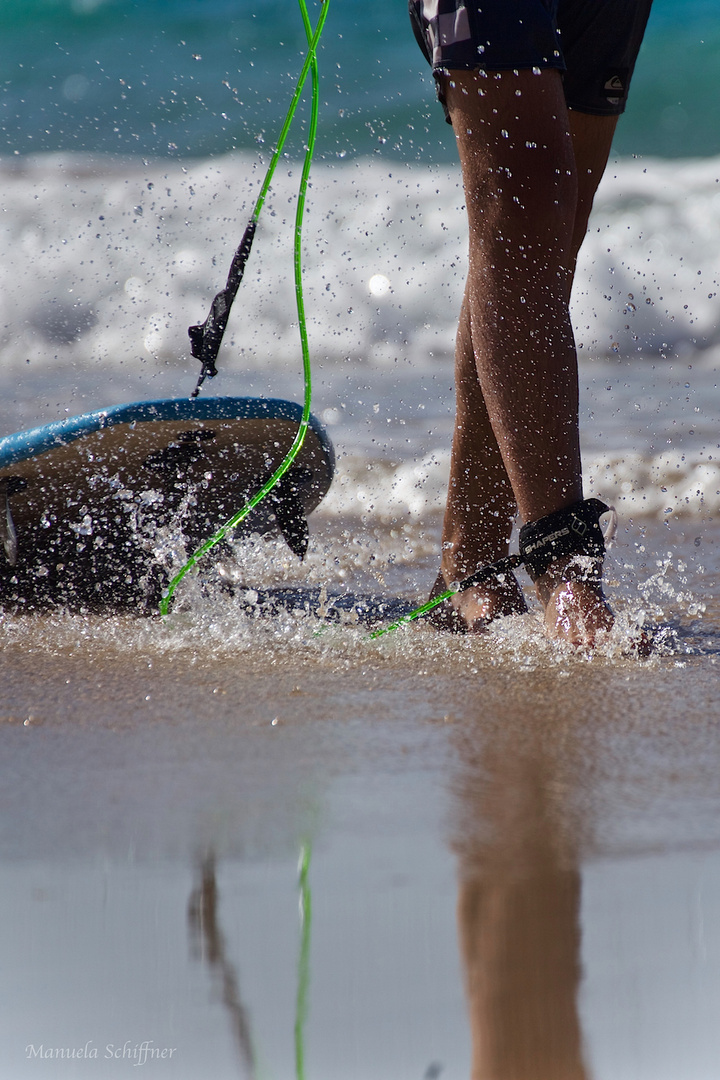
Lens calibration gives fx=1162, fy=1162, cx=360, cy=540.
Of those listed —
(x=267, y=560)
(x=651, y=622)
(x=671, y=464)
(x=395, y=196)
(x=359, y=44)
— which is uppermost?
(x=359, y=44)

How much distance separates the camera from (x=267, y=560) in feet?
7.37

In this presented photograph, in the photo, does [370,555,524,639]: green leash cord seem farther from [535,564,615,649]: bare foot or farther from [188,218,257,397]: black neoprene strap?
[188,218,257,397]: black neoprene strap

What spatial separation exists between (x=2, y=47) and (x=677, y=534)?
32.7ft

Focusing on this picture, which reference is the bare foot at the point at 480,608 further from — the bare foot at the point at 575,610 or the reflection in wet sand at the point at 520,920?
the reflection in wet sand at the point at 520,920

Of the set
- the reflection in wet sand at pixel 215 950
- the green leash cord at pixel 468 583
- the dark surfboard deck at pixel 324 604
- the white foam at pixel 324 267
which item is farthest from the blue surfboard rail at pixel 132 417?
the white foam at pixel 324 267

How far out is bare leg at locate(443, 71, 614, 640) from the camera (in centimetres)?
150

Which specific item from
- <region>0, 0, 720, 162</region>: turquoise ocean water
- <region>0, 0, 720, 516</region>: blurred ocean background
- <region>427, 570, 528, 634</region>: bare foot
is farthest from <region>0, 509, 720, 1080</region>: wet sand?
<region>0, 0, 720, 162</region>: turquoise ocean water

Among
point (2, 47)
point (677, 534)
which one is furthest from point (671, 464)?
point (2, 47)

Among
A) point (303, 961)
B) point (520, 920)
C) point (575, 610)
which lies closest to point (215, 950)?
point (303, 961)

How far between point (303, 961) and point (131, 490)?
1.31 m

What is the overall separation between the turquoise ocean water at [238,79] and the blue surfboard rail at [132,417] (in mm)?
7301

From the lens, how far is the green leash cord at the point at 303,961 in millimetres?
669

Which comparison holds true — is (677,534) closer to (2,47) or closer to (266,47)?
(266,47)

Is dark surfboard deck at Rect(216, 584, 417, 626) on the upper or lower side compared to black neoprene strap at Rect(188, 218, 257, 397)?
lower
